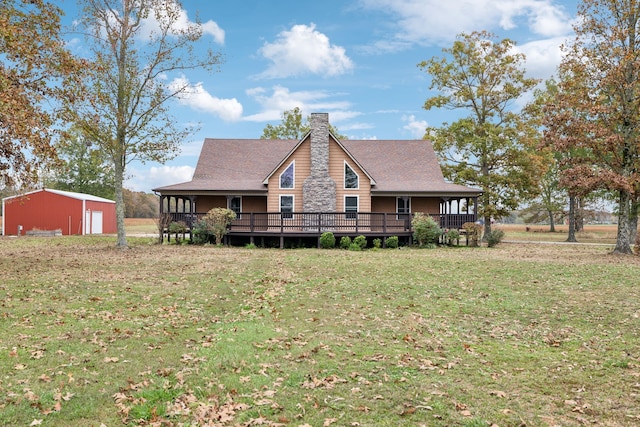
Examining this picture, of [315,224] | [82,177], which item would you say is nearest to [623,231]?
[315,224]

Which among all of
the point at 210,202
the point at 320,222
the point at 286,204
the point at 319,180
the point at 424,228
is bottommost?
the point at 424,228

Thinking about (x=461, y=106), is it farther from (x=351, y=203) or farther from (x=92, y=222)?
(x=92, y=222)

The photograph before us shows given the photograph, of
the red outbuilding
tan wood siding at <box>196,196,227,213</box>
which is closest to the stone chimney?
tan wood siding at <box>196,196,227,213</box>

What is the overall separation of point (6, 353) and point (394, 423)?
573 cm

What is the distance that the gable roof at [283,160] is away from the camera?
92.3 ft

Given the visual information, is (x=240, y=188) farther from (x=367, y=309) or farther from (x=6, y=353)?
(x=6, y=353)

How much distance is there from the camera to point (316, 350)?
23.4 feet

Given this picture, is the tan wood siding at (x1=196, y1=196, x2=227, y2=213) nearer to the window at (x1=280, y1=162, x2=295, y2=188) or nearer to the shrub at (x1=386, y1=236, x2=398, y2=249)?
the window at (x1=280, y1=162, x2=295, y2=188)

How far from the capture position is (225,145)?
109 ft

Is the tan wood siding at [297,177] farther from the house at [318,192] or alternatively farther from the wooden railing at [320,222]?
the wooden railing at [320,222]

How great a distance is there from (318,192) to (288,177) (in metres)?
2.08

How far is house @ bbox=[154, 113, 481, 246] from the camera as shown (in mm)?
26203

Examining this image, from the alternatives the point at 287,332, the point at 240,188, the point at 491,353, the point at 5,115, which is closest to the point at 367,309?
the point at 287,332

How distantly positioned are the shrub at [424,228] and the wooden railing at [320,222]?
2.45ft
